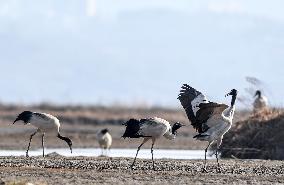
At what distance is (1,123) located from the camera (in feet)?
190

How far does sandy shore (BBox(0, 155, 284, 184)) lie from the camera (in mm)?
23484

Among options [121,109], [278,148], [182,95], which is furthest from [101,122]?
[182,95]

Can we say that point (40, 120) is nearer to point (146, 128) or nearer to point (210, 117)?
point (146, 128)

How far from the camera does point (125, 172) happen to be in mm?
25234

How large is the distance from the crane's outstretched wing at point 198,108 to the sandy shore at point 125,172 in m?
→ 1.08

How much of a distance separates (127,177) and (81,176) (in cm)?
99

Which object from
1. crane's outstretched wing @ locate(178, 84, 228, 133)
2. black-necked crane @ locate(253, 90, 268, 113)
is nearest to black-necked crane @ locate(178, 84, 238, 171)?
crane's outstretched wing @ locate(178, 84, 228, 133)

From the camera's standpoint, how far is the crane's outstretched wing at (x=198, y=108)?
26.7 meters

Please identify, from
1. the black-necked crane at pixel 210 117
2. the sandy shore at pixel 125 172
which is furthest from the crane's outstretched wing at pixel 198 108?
the sandy shore at pixel 125 172

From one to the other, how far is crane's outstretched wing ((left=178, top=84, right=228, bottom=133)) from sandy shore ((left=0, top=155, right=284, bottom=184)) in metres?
1.08

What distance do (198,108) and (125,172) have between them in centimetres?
304

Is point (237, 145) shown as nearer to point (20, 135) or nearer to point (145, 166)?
point (145, 166)

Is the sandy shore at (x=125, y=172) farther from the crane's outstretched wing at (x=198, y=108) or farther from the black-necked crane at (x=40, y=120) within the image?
the black-necked crane at (x=40, y=120)

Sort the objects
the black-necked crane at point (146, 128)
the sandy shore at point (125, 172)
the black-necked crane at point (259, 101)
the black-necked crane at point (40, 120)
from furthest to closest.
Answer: the black-necked crane at point (259, 101) → the black-necked crane at point (40, 120) → the black-necked crane at point (146, 128) → the sandy shore at point (125, 172)
